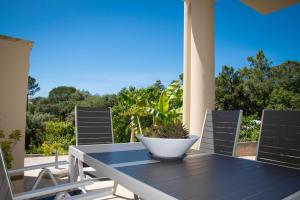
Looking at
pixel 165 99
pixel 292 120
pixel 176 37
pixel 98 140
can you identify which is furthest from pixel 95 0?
pixel 292 120

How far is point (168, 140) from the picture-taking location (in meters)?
1.43

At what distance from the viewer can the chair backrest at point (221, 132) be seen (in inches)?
86.3

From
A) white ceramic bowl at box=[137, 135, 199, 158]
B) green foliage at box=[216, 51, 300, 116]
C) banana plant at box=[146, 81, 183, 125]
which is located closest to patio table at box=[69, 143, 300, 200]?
white ceramic bowl at box=[137, 135, 199, 158]

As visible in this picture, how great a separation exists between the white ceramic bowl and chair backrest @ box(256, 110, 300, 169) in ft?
2.46

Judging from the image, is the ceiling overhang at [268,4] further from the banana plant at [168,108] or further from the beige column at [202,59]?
the banana plant at [168,108]

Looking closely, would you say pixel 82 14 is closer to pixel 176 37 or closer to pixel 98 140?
pixel 176 37

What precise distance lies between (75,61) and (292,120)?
70.8 ft

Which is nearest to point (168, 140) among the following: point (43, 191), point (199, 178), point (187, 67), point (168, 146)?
point (168, 146)

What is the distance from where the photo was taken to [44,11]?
1467 cm

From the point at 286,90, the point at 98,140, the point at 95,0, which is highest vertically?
the point at 95,0

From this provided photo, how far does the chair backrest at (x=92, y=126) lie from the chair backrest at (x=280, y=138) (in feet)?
5.06

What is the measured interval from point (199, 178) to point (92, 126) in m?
1.72

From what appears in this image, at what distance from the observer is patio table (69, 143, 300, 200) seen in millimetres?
912

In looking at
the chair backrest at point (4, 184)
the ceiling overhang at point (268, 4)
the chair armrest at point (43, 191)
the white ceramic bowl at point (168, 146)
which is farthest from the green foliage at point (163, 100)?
the chair backrest at point (4, 184)
